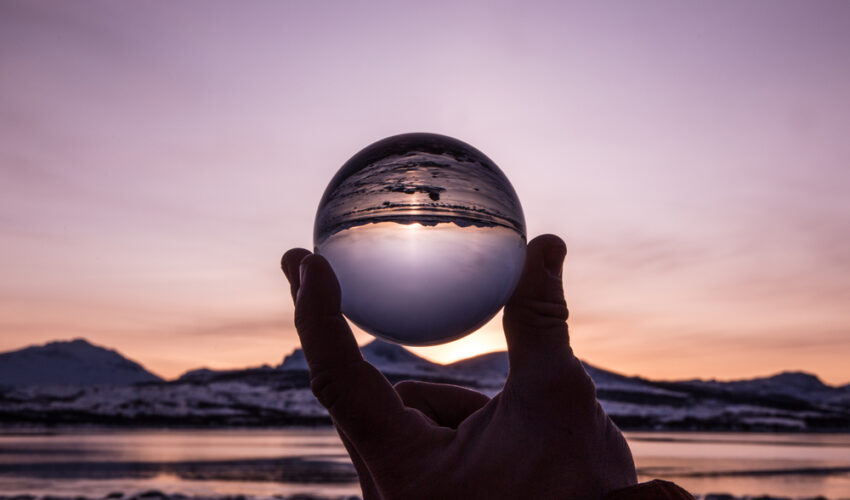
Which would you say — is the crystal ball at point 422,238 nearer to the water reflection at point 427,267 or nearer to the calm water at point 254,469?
the water reflection at point 427,267

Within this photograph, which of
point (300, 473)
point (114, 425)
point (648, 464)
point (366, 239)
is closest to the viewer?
point (366, 239)

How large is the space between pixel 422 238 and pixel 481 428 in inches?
27.8

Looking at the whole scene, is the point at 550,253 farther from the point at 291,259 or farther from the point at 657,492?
the point at 657,492

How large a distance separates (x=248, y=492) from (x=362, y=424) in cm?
2143

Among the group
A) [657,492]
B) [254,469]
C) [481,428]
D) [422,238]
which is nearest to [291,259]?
[422,238]

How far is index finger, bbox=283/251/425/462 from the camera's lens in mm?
1919

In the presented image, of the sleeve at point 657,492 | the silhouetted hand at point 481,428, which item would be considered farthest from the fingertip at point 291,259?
the sleeve at point 657,492

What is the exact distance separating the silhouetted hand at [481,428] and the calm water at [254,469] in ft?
67.7

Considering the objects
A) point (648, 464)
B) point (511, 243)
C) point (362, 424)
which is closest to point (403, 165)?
point (511, 243)

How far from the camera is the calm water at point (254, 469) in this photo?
22953 mm

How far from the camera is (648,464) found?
3269cm

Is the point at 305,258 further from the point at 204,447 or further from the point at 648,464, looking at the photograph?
the point at 204,447

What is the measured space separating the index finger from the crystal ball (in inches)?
17.6

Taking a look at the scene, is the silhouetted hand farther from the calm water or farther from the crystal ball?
Answer: the calm water
